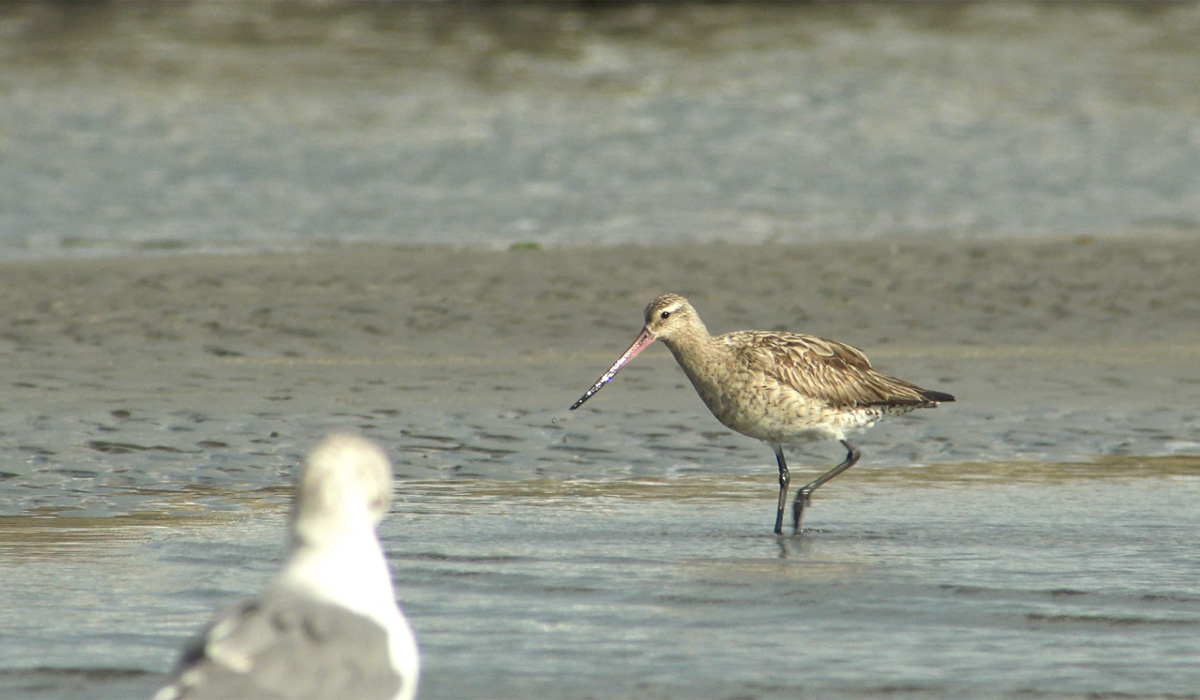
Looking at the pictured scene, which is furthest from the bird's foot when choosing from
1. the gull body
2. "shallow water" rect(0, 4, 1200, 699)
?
the gull body

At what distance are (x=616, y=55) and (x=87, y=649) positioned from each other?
20799mm

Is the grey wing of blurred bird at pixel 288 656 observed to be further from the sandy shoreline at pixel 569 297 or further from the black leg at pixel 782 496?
the sandy shoreline at pixel 569 297

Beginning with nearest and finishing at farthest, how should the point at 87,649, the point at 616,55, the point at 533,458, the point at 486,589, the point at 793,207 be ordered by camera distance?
the point at 87,649
the point at 486,589
the point at 533,458
the point at 793,207
the point at 616,55

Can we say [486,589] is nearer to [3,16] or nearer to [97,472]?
[97,472]

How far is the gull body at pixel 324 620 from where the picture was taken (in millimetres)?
3766

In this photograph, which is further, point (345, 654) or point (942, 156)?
point (942, 156)

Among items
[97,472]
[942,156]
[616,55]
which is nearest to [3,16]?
[616,55]

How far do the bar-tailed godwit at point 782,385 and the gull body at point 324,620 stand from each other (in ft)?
12.9

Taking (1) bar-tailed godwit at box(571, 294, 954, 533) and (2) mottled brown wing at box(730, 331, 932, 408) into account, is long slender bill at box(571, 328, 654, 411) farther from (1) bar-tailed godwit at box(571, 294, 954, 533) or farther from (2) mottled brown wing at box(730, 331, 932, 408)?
(2) mottled brown wing at box(730, 331, 932, 408)

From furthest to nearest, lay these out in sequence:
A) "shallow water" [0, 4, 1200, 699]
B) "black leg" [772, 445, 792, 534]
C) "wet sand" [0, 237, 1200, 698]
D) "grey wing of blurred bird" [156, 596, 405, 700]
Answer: "black leg" [772, 445, 792, 534], "shallow water" [0, 4, 1200, 699], "wet sand" [0, 237, 1200, 698], "grey wing of blurred bird" [156, 596, 405, 700]

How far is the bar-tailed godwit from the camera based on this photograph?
797 cm

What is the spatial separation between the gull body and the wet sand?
4.27ft

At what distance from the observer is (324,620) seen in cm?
389

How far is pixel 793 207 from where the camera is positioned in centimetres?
1692
